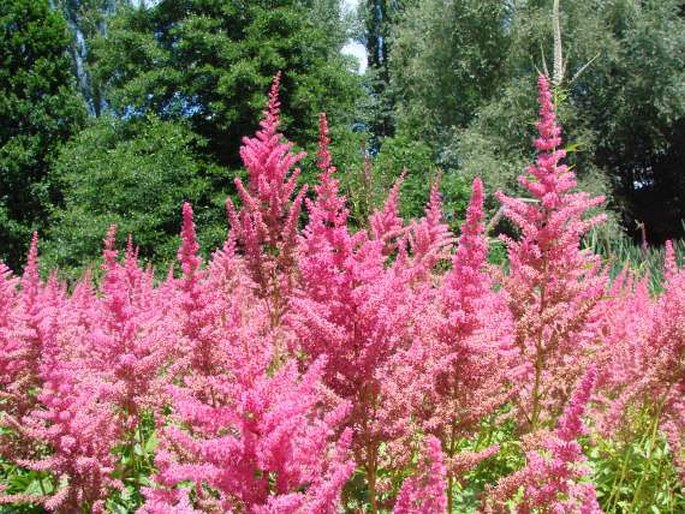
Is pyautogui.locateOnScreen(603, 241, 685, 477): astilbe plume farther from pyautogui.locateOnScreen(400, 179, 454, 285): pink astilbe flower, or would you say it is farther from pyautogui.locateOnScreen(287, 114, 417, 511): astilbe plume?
pyautogui.locateOnScreen(400, 179, 454, 285): pink astilbe flower

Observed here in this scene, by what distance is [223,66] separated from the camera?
1928 cm

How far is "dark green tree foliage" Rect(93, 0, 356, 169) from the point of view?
18.7m

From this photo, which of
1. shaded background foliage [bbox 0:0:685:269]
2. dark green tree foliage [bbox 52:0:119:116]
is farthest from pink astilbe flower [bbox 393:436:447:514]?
dark green tree foliage [bbox 52:0:119:116]

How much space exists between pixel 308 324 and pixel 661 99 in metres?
23.1

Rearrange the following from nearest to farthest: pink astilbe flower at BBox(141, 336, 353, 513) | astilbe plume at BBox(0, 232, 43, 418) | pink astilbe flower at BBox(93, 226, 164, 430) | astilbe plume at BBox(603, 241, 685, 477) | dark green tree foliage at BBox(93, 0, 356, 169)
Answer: pink astilbe flower at BBox(141, 336, 353, 513)
astilbe plume at BBox(603, 241, 685, 477)
pink astilbe flower at BBox(93, 226, 164, 430)
astilbe plume at BBox(0, 232, 43, 418)
dark green tree foliage at BBox(93, 0, 356, 169)

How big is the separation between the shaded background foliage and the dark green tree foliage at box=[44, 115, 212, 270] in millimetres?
53

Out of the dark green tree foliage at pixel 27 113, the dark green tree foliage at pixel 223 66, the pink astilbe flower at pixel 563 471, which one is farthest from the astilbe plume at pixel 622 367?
the dark green tree foliage at pixel 27 113

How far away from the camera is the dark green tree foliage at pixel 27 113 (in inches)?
971

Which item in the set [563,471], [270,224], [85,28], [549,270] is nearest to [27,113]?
[85,28]

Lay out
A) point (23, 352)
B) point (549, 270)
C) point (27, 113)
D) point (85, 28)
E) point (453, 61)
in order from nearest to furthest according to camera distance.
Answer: point (549, 270), point (23, 352), point (27, 113), point (453, 61), point (85, 28)

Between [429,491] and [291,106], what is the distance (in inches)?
716

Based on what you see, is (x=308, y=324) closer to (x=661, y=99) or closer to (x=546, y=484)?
(x=546, y=484)

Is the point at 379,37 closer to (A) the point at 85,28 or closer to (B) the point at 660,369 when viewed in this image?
(A) the point at 85,28

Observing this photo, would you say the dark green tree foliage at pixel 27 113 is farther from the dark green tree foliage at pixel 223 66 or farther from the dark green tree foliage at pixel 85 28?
the dark green tree foliage at pixel 85 28
